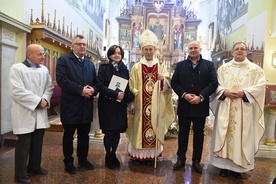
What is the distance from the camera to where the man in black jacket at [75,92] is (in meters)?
2.90

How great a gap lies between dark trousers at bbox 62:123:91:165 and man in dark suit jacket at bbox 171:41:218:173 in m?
1.25

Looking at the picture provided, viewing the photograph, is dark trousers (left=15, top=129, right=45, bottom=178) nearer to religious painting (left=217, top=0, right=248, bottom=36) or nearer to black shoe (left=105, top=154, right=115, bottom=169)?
black shoe (left=105, top=154, right=115, bottom=169)

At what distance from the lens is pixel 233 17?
11.3 metres

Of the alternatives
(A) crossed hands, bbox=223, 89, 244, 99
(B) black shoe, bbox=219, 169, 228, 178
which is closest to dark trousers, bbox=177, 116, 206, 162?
(B) black shoe, bbox=219, 169, 228, 178

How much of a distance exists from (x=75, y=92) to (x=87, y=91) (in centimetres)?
14

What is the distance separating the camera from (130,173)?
3135 mm

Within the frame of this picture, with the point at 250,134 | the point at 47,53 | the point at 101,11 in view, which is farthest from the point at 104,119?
the point at 101,11

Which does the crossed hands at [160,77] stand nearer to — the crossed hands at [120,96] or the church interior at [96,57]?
the crossed hands at [120,96]

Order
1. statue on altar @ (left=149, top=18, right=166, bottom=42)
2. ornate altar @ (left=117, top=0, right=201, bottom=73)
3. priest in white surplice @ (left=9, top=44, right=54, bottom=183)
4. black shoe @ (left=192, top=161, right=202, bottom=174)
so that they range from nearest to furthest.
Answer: priest in white surplice @ (left=9, top=44, right=54, bottom=183) → black shoe @ (left=192, top=161, right=202, bottom=174) → ornate altar @ (left=117, top=0, right=201, bottom=73) → statue on altar @ (left=149, top=18, right=166, bottom=42)

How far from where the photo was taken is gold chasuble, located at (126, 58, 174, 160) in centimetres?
329

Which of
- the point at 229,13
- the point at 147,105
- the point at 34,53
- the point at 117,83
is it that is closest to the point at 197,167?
the point at 147,105

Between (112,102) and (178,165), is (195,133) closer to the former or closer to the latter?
(178,165)

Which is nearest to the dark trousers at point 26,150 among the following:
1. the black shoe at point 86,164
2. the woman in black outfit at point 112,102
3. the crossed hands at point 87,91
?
the black shoe at point 86,164

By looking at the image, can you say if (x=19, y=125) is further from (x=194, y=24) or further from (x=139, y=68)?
(x=194, y=24)
